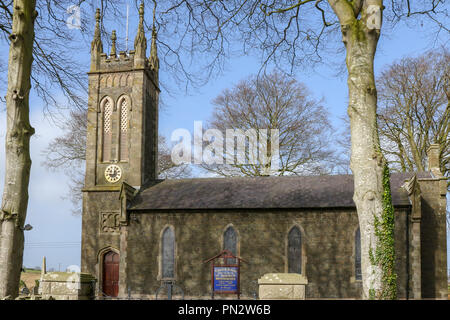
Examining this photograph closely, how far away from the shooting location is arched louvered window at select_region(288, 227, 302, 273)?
25156 mm

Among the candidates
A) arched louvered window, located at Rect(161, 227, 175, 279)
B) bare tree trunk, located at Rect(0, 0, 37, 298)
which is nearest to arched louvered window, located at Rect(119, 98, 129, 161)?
arched louvered window, located at Rect(161, 227, 175, 279)

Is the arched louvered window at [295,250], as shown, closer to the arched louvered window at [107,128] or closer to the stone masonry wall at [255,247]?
the stone masonry wall at [255,247]

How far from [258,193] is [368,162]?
57.4 feet

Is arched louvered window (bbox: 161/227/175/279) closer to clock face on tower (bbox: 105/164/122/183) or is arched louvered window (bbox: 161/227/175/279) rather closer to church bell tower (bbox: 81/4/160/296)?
church bell tower (bbox: 81/4/160/296)

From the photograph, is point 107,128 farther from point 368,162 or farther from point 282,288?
point 368,162

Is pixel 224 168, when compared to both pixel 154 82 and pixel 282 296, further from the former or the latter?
pixel 282 296

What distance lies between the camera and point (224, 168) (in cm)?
3659

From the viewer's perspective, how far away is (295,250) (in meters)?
25.4

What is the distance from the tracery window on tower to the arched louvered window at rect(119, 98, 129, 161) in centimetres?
71

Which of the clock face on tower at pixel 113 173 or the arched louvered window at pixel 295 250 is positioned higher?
the clock face on tower at pixel 113 173

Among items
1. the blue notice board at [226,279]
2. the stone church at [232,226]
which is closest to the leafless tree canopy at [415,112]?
the stone church at [232,226]

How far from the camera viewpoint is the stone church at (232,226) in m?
24.5

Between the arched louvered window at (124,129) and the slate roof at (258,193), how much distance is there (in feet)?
9.87
